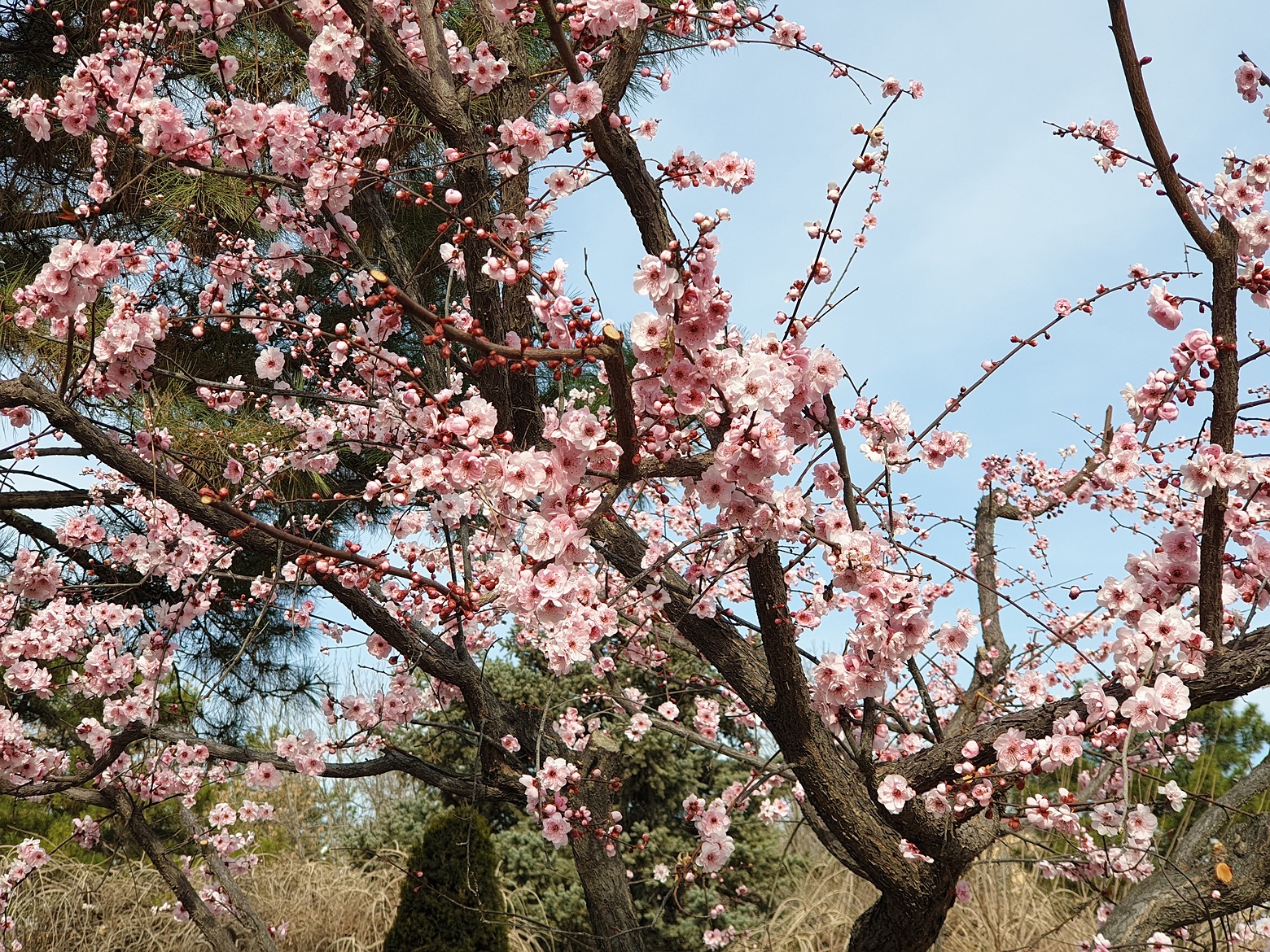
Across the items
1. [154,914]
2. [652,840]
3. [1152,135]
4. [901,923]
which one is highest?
[1152,135]

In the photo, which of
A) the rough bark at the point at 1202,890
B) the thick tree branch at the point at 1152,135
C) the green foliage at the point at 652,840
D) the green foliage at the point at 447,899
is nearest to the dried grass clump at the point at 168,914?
the green foliage at the point at 652,840

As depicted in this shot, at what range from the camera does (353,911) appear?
5.95 metres

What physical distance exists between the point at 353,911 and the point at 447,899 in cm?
192

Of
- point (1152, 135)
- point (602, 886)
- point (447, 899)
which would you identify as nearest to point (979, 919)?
point (602, 886)

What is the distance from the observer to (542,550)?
1.76 metres

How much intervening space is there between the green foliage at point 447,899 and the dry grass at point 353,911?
0.81 m

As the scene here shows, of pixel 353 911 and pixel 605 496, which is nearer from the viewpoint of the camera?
pixel 605 496

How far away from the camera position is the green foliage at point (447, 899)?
4438 mm

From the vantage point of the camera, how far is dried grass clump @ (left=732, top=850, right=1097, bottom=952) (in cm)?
462

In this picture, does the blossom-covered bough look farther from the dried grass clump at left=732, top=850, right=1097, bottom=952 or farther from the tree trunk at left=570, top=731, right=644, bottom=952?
the dried grass clump at left=732, top=850, right=1097, bottom=952

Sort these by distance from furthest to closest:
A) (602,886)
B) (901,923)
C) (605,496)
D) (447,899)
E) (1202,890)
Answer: (447,899), (602,886), (1202,890), (901,923), (605,496)

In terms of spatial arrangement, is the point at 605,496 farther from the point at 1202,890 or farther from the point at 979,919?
the point at 979,919

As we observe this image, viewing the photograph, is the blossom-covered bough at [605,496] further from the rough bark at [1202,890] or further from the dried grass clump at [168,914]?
the dried grass clump at [168,914]

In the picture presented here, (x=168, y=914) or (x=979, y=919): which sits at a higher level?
(x=168, y=914)
